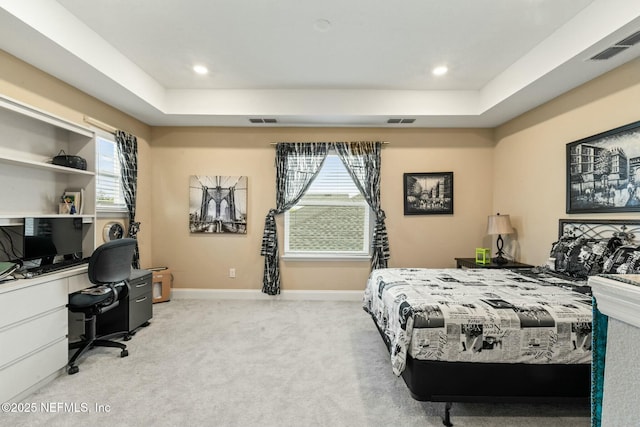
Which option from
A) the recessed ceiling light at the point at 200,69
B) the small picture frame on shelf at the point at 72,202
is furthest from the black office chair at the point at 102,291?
the recessed ceiling light at the point at 200,69

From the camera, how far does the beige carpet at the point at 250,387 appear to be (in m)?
1.85

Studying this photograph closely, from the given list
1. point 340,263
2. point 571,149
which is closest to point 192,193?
point 340,263

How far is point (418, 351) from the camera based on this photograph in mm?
1762

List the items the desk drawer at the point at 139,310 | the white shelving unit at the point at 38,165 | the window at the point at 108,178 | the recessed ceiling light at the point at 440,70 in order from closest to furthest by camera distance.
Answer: the white shelving unit at the point at 38,165, the desk drawer at the point at 139,310, the recessed ceiling light at the point at 440,70, the window at the point at 108,178

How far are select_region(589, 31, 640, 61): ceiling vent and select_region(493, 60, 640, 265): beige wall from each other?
0.86ft

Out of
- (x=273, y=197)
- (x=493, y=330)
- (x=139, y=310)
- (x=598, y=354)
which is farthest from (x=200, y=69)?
(x=598, y=354)

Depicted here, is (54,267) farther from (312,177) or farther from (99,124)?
(312,177)

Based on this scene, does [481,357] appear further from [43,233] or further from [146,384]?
[43,233]

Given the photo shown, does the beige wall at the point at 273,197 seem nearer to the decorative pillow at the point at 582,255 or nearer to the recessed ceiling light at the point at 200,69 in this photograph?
the recessed ceiling light at the point at 200,69

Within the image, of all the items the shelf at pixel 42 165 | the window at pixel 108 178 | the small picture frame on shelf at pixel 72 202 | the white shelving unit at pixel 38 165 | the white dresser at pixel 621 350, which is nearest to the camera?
the white dresser at pixel 621 350

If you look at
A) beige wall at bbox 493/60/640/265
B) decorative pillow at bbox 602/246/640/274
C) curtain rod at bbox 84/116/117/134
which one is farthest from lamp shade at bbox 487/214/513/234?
curtain rod at bbox 84/116/117/134

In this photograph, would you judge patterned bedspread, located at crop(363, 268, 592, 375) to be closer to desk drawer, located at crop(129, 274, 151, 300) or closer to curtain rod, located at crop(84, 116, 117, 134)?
desk drawer, located at crop(129, 274, 151, 300)

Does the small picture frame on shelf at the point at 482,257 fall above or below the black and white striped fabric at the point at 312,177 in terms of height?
below

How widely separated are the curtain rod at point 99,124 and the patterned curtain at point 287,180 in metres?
2.04
